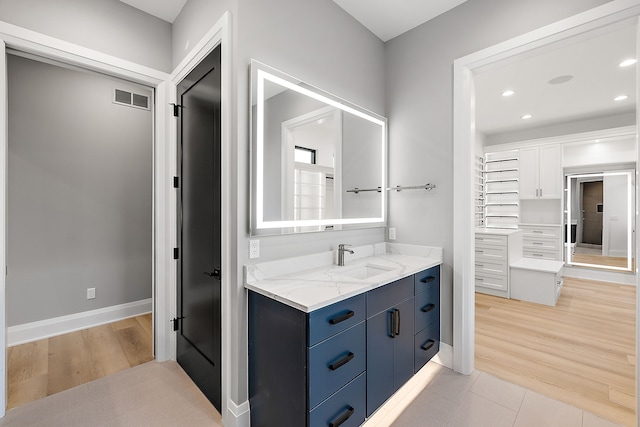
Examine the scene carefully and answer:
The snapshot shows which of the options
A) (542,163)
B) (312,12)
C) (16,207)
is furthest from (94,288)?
(542,163)

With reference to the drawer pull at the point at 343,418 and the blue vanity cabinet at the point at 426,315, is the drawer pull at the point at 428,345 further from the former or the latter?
the drawer pull at the point at 343,418

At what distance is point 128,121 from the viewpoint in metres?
3.22

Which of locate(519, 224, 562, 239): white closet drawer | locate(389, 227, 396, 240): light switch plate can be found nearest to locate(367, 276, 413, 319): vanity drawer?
locate(389, 227, 396, 240): light switch plate

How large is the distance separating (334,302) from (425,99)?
1.94 metres

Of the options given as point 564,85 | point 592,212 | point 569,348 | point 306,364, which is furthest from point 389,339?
point 592,212

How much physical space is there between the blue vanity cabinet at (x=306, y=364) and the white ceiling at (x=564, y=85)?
216cm

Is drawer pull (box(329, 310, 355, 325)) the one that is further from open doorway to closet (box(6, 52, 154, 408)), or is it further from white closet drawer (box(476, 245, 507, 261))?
white closet drawer (box(476, 245, 507, 261))

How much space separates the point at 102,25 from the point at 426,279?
2959 mm

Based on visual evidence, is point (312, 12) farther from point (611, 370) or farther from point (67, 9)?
point (611, 370)

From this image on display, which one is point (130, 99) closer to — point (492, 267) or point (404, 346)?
point (404, 346)

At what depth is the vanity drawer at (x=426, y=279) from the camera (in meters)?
2.03

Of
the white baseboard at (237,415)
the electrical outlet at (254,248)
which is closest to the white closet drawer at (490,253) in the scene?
the electrical outlet at (254,248)

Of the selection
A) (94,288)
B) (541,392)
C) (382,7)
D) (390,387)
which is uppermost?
(382,7)

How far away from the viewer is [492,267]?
13.9ft
